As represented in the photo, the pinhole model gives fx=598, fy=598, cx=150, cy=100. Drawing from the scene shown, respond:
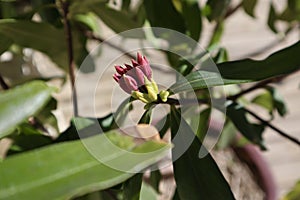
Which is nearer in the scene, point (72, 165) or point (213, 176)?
point (72, 165)

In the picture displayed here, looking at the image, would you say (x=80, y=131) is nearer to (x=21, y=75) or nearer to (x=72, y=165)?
(x=72, y=165)

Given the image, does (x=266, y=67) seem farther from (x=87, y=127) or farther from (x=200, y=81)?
(x=87, y=127)

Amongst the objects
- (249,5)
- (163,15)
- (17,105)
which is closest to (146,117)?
(17,105)

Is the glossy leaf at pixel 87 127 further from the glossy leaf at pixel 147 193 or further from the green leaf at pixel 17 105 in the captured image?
the green leaf at pixel 17 105

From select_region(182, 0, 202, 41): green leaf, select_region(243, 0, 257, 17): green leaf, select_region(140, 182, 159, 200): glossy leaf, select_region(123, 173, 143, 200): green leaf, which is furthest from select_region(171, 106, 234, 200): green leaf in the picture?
select_region(243, 0, 257, 17): green leaf

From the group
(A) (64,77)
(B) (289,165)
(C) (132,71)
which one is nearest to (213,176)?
(C) (132,71)

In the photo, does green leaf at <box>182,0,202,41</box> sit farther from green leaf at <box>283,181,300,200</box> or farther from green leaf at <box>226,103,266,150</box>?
green leaf at <box>283,181,300,200</box>
